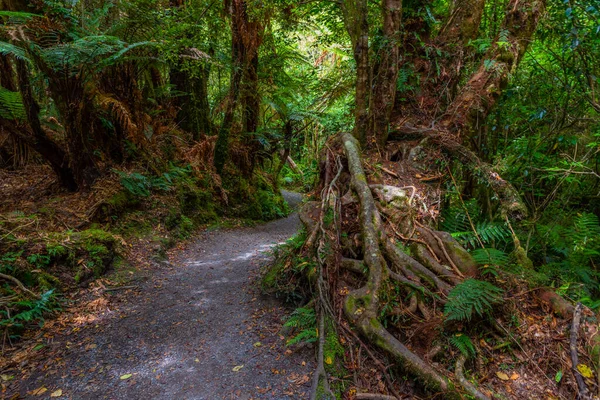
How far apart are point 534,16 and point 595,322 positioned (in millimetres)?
3979

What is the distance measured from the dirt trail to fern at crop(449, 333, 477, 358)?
1.32 meters

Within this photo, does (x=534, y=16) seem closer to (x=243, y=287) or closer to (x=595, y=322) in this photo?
(x=595, y=322)

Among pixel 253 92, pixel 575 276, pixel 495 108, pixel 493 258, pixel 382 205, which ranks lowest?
pixel 575 276

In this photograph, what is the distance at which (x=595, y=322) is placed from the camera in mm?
2756

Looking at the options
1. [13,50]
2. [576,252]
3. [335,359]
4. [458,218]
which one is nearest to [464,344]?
[335,359]

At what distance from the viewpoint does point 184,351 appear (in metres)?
3.36

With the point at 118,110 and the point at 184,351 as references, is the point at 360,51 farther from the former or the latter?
the point at 118,110

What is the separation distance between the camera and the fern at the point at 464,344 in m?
2.72

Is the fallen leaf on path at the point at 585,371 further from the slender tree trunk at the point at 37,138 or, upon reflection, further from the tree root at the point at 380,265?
the slender tree trunk at the point at 37,138

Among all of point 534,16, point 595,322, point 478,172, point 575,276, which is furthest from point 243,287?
point 534,16

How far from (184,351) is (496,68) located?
17.7 ft

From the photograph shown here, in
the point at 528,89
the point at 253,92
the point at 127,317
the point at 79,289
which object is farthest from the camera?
the point at 253,92

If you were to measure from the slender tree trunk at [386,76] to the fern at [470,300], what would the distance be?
2757 mm

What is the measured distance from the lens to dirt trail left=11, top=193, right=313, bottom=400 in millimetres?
2830
